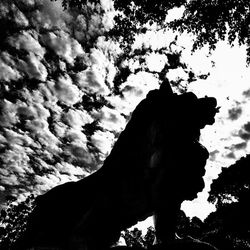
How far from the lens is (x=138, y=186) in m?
4.44

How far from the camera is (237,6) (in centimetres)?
686

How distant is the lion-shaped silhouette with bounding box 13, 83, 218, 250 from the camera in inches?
164

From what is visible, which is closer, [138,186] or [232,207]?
[138,186]

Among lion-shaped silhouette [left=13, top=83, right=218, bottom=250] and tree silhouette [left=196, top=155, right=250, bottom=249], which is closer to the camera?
lion-shaped silhouette [left=13, top=83, right=218, bottom=250]

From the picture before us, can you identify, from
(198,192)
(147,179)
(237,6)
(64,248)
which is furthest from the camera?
(237,6)

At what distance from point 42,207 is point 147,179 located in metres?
2.20

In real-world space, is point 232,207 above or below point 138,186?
above

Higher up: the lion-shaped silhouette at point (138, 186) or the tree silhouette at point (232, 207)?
the tree silhouette at point (232, 207)

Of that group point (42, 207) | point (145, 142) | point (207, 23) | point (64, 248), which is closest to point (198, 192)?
point (145, 142)

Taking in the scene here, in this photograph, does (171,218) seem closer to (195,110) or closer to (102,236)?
(102,236)

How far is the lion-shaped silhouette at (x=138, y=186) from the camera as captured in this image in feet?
13.6

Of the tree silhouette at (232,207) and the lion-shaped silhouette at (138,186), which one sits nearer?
the lion-shaped silhouette at (138,186)

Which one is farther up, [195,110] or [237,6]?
[237,6]

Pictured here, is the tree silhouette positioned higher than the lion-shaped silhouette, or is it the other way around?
the tree silhouette
